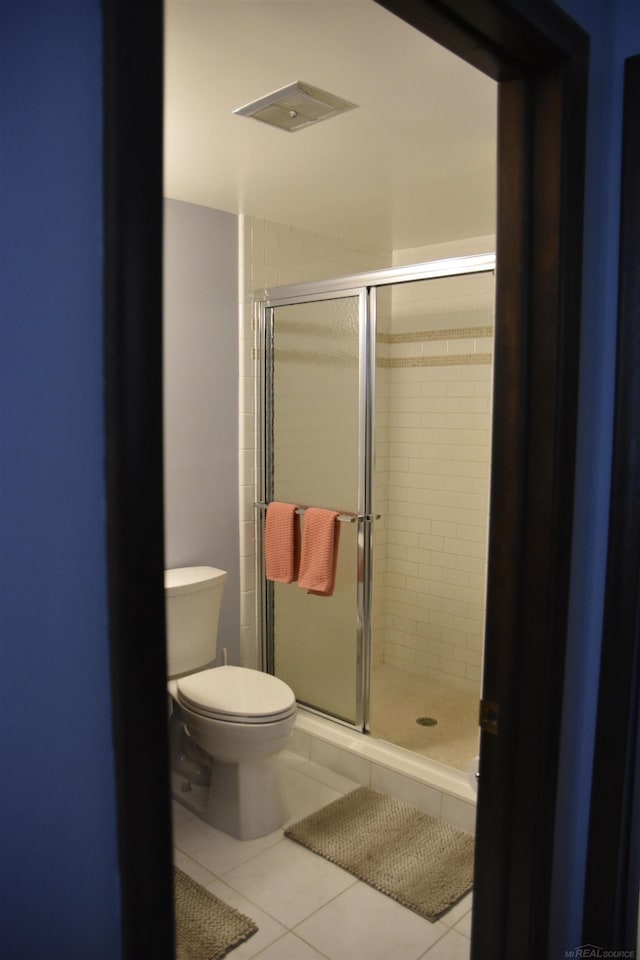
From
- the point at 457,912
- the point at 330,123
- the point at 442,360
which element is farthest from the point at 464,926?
Result: the point at 442,360

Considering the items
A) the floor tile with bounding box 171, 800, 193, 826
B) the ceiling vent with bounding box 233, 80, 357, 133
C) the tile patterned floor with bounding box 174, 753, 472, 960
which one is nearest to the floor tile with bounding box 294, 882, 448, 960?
the tile patterned floor with bounding box 174, 753, 472, 960

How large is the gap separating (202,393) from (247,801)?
163 centimetres

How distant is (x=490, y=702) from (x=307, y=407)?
1957 millimetres

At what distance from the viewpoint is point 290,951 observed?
6.53 ft

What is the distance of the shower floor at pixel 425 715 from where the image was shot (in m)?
3.04

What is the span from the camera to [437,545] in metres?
3.82

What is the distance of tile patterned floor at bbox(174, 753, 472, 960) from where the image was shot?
200cm

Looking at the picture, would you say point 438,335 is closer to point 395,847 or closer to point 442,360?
point 442,360

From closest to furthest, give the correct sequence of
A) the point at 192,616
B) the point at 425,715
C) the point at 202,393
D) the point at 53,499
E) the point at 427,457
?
the point at 53,499, the point at 192,616, the point at 202,393, the point at 425,715, the point at 427,457

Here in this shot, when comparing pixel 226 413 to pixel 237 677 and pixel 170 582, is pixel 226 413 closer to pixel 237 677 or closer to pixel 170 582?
pixel 170 582

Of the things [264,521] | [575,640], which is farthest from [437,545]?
[575,640]

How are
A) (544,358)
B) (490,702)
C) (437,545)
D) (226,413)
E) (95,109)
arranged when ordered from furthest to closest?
(437,545) < (226,413) < (490,702) < (544,358) < (95,109)

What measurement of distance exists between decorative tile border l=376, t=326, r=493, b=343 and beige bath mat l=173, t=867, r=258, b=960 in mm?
2436

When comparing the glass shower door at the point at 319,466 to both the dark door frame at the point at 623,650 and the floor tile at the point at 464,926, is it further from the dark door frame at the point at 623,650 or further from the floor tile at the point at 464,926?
the dark door frame at the point at 623,650
